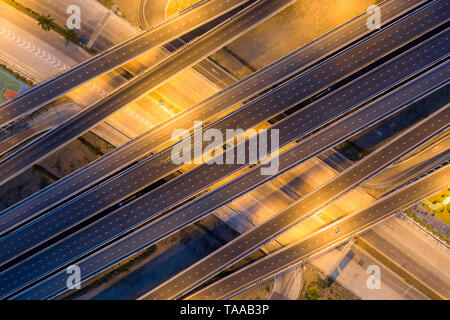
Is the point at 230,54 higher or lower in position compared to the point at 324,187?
higher

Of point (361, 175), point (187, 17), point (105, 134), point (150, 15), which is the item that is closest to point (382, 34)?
point (361, 175)

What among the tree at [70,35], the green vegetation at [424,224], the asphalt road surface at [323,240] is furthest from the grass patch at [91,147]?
the green vegetation at [424,224]

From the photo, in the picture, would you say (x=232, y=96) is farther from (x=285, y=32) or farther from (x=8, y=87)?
(x=8, y=87)

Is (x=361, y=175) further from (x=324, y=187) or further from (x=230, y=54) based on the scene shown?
(x=230, y=54)
